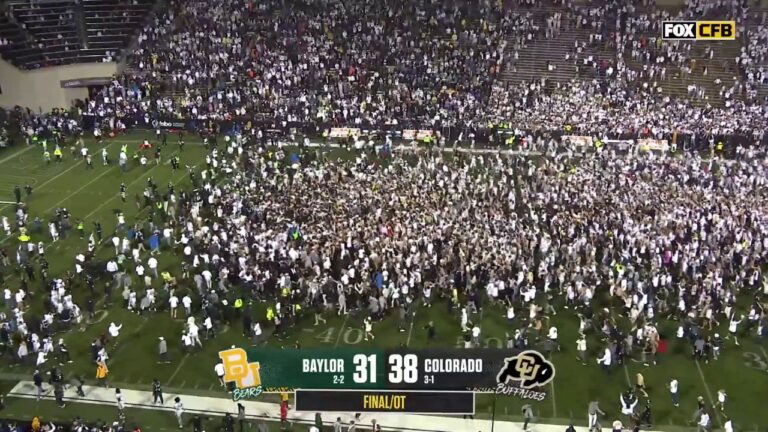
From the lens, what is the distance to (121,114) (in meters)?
46.1

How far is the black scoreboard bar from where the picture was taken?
46.8 feet

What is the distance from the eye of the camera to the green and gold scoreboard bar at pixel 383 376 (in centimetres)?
1393

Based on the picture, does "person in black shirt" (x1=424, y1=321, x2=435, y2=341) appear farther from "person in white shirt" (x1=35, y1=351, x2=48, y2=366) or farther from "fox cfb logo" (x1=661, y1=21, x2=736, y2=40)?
"fox cfb logo" (x1=661, y1=21, x2=736, y2=40)

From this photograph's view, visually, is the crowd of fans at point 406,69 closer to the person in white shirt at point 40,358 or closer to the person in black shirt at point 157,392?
the person in white shirt at point 40,358

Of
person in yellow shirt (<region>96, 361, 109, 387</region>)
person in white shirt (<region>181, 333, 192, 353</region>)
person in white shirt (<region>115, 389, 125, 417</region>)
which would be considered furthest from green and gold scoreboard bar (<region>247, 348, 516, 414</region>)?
person in white shirt (<region>181, 333, 192, 353</region>)

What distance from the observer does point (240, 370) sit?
14078 millimetres

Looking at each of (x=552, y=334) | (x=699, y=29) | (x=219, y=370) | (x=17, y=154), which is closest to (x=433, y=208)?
(x=552, y=334)

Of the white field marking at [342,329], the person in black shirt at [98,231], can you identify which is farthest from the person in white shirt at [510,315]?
the person in black shirt at [98,231]

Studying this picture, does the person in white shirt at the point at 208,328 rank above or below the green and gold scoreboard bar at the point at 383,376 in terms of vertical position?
below

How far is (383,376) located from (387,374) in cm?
9

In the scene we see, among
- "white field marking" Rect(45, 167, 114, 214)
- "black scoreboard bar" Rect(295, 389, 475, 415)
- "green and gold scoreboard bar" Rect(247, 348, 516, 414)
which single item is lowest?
"white field marking" Rect(45, 167, 114, 214)

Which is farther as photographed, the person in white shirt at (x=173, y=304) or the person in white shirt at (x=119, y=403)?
the person in white shirt at (x=173, y=304)

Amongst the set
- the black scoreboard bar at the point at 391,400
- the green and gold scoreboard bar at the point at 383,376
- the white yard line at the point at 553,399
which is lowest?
the white yard line at the point at 553,399

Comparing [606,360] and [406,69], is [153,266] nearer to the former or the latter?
[606,360]
